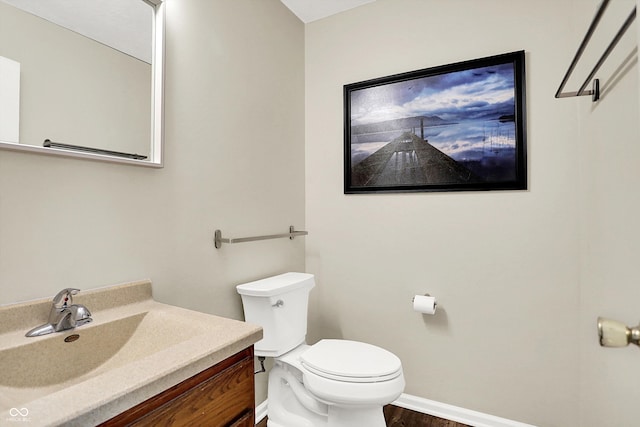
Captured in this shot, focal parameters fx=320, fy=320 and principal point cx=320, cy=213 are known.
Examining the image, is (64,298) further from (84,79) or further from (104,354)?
(84,79)

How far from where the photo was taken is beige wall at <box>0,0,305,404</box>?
959 millimetres

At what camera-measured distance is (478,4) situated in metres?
1.76

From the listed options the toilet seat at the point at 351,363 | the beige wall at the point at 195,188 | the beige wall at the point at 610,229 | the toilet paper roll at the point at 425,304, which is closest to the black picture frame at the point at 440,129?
the beige wall at the point at 610,229

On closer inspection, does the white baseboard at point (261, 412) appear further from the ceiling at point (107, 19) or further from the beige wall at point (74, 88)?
the ceiling at point (107, 19)

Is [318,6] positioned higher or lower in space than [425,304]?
higher

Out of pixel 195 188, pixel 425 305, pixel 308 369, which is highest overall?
pixel 195 188

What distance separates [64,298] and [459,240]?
5.82 feet

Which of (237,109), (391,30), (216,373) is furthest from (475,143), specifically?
(216,373)

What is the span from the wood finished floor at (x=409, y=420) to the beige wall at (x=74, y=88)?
1.62 m

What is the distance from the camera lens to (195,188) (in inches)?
56.7

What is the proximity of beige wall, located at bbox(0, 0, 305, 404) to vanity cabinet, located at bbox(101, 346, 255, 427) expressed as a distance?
0.58 m

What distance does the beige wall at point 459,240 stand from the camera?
1.60m

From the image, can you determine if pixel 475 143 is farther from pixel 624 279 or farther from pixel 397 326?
pixel 397 326

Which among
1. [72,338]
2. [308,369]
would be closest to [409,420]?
[308,369]
